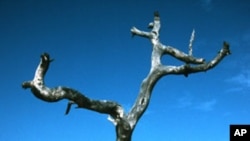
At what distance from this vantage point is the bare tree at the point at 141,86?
42.6 feet

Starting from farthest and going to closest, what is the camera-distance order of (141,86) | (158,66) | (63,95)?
(158,66) < (141,86) < (63,95)

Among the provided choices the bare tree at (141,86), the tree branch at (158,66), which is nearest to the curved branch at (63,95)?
the bare tree at (141,86)

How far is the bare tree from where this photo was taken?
12977 mm

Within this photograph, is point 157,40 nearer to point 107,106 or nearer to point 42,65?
point 107,106

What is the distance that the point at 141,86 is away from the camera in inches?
639

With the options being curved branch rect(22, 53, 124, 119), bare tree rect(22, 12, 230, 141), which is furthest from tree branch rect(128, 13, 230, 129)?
curved branch rect(22, 53, 124, 119)

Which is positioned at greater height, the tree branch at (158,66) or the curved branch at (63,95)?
the tree branch at (158,66)

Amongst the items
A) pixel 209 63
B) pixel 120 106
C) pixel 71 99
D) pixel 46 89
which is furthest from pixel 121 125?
pixel 209 63

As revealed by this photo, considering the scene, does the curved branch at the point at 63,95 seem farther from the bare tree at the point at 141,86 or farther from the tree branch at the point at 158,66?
the tree branch at the point at 158,66

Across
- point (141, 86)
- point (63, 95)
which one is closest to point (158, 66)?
point (141, 86)

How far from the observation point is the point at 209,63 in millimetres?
17219

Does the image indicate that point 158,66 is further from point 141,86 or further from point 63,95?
point 63,95

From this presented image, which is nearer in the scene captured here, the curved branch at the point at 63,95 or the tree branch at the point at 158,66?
the curved branch at the point at 63,95

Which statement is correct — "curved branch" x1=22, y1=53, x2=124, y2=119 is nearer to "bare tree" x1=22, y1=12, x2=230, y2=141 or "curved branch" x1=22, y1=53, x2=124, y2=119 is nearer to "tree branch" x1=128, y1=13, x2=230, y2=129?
"bare tree" x1=22, y1=12, x2=230, y2=141
